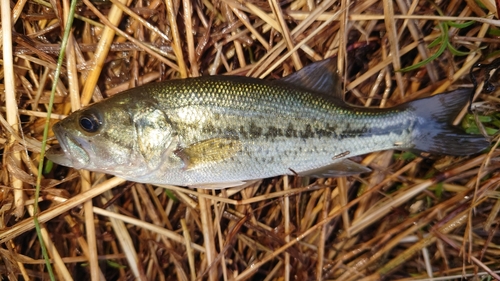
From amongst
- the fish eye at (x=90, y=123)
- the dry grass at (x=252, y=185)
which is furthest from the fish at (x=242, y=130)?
the dry grass at (x=252, y=185)

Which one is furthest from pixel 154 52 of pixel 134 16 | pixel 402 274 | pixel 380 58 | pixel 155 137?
pixel 402 274

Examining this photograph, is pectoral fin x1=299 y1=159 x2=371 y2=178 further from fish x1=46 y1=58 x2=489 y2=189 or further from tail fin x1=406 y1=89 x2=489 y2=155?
tail fin x1=406 y1=89 x2=489 y2=155

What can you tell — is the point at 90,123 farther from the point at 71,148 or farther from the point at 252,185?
the point at 252,185

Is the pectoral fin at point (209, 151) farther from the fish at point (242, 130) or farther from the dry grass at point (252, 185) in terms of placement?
the dry grass at point (252, 185)

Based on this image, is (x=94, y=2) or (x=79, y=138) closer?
(x=79, y=138)

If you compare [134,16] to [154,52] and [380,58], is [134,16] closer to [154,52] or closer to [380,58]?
[154,52]

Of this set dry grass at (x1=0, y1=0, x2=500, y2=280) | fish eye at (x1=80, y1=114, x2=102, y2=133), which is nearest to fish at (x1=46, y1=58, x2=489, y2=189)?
fish eye at (x1=80, y1=114, x2=102, y2=133)
